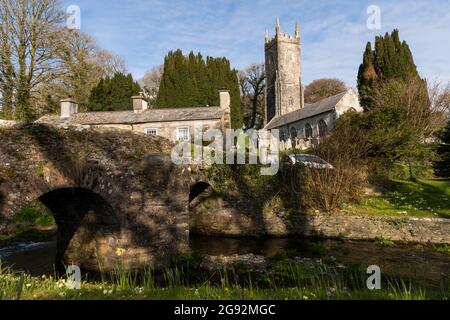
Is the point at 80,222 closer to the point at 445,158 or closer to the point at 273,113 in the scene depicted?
the point at 445,158

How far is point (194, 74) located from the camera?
42.8 m

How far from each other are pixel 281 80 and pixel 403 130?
35.7 m

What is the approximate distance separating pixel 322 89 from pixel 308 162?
44.3m

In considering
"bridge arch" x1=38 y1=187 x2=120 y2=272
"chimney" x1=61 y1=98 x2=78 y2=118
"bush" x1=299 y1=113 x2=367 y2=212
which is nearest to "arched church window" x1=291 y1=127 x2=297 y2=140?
"bush" x1=299 y1=113 x2=367 y2=212

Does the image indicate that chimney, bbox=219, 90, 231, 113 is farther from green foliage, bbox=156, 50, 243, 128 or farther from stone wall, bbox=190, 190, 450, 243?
stone wall, bbox=190, 190, 450, 243

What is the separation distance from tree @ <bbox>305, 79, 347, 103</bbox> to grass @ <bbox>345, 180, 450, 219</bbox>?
126ft

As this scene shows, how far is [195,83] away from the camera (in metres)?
41.6

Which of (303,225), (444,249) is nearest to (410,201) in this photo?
(444,249)

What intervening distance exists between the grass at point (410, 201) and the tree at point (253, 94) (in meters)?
41.8

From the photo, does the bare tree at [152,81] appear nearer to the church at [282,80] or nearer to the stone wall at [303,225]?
the church at [282,80]

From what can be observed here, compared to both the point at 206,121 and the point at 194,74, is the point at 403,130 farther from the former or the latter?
the point at 194,74

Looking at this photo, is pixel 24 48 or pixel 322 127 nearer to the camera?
pixel 24 48

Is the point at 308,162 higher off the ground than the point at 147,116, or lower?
lower
